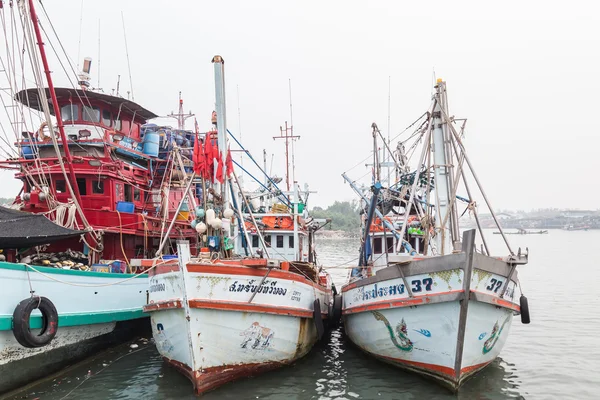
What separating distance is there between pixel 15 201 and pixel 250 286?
32.6 feet

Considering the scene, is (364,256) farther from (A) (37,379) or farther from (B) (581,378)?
(A) (37,379)


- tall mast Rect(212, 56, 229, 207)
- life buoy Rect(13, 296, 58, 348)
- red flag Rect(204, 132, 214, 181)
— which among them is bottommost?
life buoy Rect(13, 296, 58, 348)

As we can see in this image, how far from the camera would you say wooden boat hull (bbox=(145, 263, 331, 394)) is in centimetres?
919

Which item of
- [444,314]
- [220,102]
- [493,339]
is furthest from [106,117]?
[493,339]

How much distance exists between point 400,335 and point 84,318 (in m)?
7.58

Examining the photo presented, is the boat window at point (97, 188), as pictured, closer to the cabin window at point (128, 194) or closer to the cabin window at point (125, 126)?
the cabin window at point (128, 194)

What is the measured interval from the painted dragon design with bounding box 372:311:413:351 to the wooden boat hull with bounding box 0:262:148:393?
7036 mm

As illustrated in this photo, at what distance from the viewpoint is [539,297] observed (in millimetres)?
24859

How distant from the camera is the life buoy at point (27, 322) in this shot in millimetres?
9289

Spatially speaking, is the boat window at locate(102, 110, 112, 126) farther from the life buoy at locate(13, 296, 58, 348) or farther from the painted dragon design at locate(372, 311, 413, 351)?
the painted dragon design at locate(372, 311, 413, 351)

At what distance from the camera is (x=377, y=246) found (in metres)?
16.8

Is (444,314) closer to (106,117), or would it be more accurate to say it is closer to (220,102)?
(220,102)

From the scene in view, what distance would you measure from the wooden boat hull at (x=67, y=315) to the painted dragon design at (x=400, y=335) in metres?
7.04

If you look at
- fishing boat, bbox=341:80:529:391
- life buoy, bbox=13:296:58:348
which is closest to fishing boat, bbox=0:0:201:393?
life buoy, bbox=13:296:58:348
